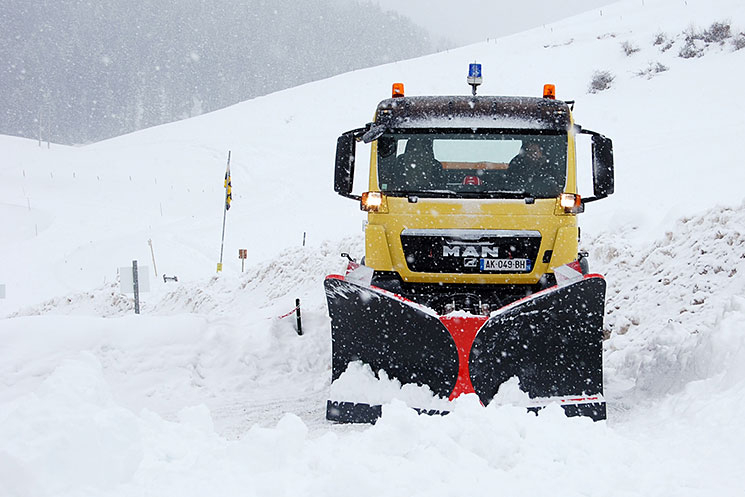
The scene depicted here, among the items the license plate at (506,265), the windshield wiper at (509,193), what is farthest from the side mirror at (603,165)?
the license plate at (506,265)

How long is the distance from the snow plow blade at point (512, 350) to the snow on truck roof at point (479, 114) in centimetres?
177

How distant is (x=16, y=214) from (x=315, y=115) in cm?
1634

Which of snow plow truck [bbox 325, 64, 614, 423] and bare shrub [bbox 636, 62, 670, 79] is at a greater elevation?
bare shrub [bbox 636, 62, 670, 79]

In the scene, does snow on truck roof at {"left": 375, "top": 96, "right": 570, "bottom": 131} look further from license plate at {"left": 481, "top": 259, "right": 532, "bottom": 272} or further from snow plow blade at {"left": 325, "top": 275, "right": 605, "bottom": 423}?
snow plow blade at {"left": 325, "top": 275, "right": 605, "bottom": 423}

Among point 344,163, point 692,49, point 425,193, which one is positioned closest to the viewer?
point 425,193

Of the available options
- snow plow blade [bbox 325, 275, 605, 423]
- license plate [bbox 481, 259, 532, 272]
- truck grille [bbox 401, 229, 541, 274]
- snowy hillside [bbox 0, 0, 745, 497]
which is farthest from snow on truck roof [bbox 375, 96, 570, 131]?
snowy hillside [bbox 0, 0, 745, 497]

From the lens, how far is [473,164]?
5.80 metres

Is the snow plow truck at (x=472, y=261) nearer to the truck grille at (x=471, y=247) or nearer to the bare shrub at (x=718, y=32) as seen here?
the truck grille at (x=471, y=247)

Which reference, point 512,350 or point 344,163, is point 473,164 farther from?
point 512,350

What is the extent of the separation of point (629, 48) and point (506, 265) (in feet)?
97.2

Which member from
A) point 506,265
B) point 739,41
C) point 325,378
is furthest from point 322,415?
point 739,41

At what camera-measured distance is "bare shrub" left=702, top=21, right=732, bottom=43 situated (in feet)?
90.4

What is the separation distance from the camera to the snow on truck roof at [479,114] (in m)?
5.70

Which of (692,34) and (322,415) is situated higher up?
(692,34)
